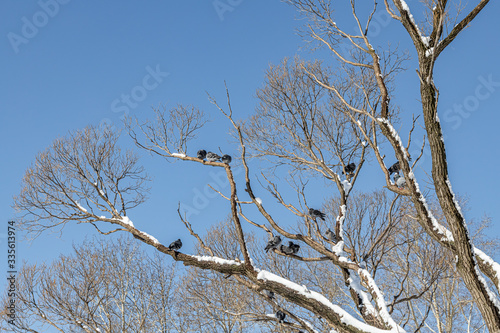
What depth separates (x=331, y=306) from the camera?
4797 millimetres

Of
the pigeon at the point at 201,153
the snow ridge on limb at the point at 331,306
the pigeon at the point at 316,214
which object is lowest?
the snow ridge on limb at the point at 331,306

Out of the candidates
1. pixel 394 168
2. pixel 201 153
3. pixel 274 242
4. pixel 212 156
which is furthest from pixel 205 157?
pixel 394 168

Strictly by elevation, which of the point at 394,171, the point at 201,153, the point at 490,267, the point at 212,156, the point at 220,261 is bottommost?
the point at 490,267

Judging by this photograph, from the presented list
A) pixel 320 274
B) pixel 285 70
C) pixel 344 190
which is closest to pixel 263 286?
pixel 344 190

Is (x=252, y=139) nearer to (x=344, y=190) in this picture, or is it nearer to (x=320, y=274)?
(x=344, y=190)

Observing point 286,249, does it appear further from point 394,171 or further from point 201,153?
point 394,171

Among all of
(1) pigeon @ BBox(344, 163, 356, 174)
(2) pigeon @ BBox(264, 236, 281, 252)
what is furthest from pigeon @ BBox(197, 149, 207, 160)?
(1) pigeon @ BBox(344, 163, 356, 174)

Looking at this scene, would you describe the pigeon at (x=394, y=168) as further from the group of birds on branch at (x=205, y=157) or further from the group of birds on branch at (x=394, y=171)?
the group of birds on branch at (x=205, y=157)

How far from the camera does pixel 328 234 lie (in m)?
6.78

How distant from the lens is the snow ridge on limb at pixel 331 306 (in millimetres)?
4525

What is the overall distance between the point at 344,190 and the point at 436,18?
3377 millimetres

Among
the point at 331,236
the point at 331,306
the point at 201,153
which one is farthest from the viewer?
the point at 201,153

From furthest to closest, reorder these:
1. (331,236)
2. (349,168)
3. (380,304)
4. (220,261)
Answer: (349,168) → (331,236) → (220,261) → (380,304)

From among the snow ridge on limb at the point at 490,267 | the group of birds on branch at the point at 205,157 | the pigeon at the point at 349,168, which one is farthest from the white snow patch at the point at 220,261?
the pigeon at the point at 349,168
